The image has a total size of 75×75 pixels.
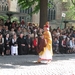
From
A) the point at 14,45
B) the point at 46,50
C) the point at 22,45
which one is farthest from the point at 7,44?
the point at 46,50

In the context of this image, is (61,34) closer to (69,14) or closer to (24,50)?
(24,50)

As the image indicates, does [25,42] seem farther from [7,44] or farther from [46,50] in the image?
[46,50]

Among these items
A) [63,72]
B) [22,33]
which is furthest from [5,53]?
[63,72]

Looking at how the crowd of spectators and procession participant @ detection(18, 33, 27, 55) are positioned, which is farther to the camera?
procession participant @ detection(18, 33, 27, 55)

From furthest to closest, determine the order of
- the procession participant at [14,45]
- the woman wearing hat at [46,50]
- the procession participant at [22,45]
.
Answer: the procession participant at [22,45], the procession participant at [14,45], the woman wearing hat at [46,50]

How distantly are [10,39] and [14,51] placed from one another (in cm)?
80

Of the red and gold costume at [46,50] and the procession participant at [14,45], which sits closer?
the red and gold costume at [46,50]

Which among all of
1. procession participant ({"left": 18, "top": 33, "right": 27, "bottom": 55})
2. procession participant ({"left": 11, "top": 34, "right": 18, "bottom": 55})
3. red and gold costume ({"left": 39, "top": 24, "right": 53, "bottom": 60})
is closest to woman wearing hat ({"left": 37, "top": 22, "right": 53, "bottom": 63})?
red and gold costume ({"left": 39, "top": 24, "right": 53, "bottom": 60})

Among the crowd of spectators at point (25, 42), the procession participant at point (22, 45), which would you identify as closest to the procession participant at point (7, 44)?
the crowd of spectators at point (25, 42)

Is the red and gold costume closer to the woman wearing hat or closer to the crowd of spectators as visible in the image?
the woman wearing hat

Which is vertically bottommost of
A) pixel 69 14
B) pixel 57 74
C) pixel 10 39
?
pixel 57 74

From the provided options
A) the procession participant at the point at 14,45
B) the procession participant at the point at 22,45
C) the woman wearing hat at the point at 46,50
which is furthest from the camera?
the procession participant at the point at 22,45

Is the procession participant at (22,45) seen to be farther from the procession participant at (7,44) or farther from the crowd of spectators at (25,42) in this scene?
the procession participant at (7,44)

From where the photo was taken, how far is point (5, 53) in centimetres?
1836
